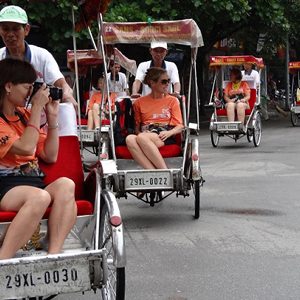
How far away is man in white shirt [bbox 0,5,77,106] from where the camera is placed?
→ 17.3ft

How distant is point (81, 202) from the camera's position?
4.65 metres

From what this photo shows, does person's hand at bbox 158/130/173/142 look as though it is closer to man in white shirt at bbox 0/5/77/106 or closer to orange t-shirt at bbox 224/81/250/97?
man in white shirt at bbox 0/5/77/106

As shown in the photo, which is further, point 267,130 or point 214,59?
point 267,130

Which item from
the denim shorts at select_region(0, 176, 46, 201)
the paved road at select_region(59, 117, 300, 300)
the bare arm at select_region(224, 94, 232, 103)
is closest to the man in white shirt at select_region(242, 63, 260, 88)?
the bare arm at select_region(224, 94, 232, 103)

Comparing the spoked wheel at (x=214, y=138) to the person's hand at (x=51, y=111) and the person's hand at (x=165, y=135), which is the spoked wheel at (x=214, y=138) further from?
the person's hand at (x=51, y=111)

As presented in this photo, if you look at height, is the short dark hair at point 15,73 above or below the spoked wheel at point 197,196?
above

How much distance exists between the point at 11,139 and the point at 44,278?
941 mm

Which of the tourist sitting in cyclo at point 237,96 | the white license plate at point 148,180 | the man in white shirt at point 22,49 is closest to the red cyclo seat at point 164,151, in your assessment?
the white license plate at point 148,180

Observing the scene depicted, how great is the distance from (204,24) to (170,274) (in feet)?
57.9

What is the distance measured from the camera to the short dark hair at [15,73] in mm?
4391

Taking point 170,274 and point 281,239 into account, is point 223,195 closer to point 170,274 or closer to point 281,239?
point 281,239

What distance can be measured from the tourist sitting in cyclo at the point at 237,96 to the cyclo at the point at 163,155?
21.1 feet

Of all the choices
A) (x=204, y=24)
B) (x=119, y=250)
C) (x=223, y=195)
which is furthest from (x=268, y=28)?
(x=119, y=250)

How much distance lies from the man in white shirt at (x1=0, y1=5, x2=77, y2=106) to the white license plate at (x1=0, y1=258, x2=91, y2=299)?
156 centimetres
